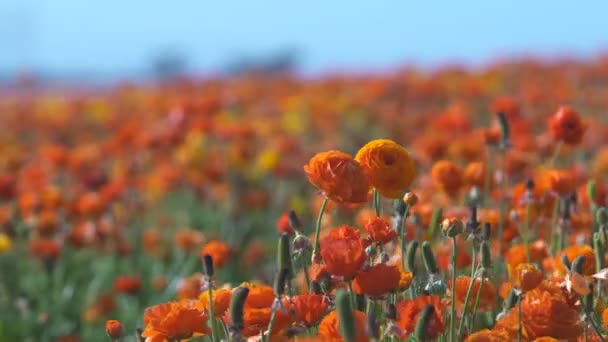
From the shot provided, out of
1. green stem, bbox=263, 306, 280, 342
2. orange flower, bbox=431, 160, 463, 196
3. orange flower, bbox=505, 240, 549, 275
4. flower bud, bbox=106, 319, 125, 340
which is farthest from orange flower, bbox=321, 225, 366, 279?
orange flower, bbox=431, 160, 463, 196

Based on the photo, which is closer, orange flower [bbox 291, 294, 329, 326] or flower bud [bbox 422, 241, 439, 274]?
orange flower [bbox 291, 294, 329, 326]

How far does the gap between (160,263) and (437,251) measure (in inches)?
82.1

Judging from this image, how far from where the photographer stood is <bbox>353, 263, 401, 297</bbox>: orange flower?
1.42 meters

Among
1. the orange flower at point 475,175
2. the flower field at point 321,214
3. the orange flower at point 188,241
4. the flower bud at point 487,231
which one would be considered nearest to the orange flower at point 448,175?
the flower field at point 321,214

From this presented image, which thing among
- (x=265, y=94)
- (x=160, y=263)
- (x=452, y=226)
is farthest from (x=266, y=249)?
(x=265, y=94)

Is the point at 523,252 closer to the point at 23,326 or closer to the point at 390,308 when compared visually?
the point at 390,308

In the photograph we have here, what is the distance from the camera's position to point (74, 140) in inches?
284

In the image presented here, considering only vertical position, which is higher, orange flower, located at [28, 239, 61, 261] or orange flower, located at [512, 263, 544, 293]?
orange flower, located at [512, 263, 544, 293]

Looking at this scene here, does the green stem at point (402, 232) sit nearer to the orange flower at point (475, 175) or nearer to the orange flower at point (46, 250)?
the orange flower at point (475, 175)

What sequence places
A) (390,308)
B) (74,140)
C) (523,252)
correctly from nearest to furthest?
(390,308) < (523,252) < (74,140)

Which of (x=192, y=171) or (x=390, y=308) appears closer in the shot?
(x=390, y=308)

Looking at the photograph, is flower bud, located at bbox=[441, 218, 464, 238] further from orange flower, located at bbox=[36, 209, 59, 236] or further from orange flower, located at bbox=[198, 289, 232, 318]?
orange flower, located at bbox=[36, 209, 59, 236]

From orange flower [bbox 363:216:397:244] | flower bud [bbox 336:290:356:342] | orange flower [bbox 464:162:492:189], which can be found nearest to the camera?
flower bud [bbox 336:290:356:342]

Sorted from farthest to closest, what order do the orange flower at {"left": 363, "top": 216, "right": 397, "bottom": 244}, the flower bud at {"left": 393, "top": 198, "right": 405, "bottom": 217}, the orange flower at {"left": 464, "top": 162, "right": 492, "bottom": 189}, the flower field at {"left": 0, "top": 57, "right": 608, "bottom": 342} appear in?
the orange flower at {"left": 464, "top": 162, "right": 492, "bottom": 189}, the flower bud at {"left": 393, "top": 198, "right": 405, "bottom": 217}, the orange flower at {"left": 363, "top": 216, "right": 397, "bottom": 244}, the flower field at {"left": 0, "top": 57, "right": 608, "bottom": 342}
